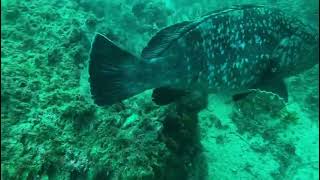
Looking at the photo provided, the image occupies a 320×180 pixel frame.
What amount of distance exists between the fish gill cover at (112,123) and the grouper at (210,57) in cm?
28

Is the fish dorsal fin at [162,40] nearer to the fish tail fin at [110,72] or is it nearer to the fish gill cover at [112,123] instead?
the fish tail fin at [110,72]

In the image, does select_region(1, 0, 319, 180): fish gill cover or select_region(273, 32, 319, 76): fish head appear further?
select_region(273, 32, 319, 76): fish head

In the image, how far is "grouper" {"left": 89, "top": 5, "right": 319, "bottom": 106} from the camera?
3381 mm

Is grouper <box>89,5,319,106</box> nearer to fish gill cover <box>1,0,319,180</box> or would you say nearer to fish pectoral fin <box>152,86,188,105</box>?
fish pectoral fin <box>152,86,188,105</box>

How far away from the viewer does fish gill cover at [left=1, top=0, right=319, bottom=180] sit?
3.48 m

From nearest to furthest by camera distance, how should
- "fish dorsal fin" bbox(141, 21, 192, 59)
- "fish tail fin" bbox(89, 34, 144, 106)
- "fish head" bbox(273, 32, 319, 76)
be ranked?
"fish tail fin" bbox(89, 34, 144, 106) < "fish dorsal fin" bbox(141, 21, 192, 59) < "fish head" bbox(273, 32, 319, 76)

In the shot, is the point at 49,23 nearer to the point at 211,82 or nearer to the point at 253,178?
the point at 211,82

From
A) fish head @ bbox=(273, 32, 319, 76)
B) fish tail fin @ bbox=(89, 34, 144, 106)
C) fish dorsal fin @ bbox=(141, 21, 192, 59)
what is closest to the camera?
fish tail fin @ bbox=(89, 34, 144, 106)

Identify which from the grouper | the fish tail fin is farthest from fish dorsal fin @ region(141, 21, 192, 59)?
the fish tail fin

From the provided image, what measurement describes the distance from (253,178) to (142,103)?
7.54 ft

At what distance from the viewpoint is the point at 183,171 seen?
4.00m

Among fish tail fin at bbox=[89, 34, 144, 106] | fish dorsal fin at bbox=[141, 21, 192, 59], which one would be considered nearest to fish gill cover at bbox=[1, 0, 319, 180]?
fish tail fin at bbox=[89, 34, 144, 106]

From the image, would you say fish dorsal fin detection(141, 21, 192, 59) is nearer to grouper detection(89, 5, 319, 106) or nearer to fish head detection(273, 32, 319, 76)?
grouper detection(89, 5, 319, 106)

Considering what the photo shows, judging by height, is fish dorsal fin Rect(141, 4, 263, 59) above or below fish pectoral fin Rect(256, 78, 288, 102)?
above
